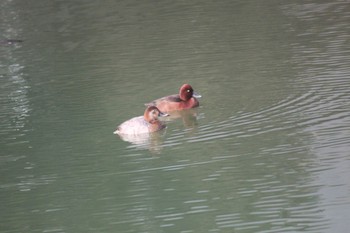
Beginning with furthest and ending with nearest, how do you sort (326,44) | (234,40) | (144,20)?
1. (144,20)
2. (234,40)
3. (326,44)

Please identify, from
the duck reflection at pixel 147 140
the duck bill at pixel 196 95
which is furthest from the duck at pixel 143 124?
the duck bill at pixel 196 95

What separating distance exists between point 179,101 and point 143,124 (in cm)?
117

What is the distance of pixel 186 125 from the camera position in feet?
40.5

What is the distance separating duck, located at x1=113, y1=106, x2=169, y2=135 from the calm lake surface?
125mm

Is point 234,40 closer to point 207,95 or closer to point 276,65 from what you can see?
point 276,65

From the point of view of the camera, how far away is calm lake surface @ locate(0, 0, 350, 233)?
9148mm

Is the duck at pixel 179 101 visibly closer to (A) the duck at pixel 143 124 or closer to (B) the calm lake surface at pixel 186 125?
(B) the calm lake surface at pixel 186 125

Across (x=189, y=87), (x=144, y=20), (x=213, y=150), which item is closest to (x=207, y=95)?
(x=189, y=87)

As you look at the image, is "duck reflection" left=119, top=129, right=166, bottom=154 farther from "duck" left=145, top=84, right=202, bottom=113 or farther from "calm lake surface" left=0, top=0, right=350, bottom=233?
"duck" left=145, top=84, right=202, bottom=113

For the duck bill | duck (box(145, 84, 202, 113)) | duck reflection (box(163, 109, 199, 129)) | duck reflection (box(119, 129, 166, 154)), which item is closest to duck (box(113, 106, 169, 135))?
duck reflection (box(119, 129, 166, 154))

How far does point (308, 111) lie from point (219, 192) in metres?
2.90

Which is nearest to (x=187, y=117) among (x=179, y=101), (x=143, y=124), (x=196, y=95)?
(x=179, y=101)

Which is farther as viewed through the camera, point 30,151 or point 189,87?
point 189,87

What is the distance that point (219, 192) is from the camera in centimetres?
945
